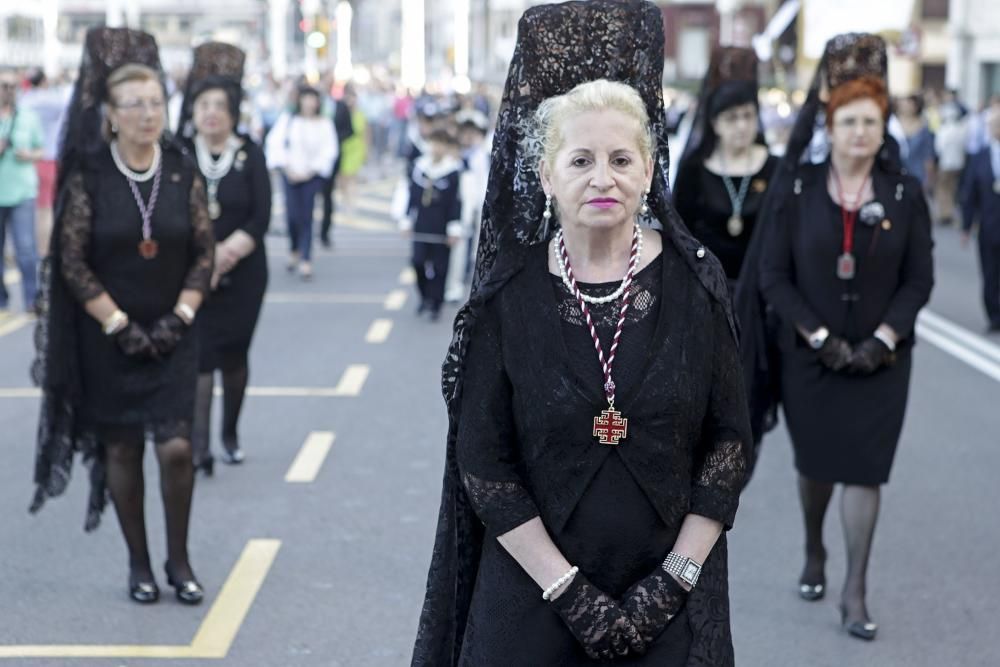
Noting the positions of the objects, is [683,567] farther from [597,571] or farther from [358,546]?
[358,546]

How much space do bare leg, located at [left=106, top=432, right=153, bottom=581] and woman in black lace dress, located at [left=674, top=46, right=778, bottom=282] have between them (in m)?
2.74

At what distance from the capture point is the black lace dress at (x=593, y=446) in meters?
3.50

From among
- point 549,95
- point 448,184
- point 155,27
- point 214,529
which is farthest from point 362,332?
point 155,27

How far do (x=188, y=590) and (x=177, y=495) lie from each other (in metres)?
0.36

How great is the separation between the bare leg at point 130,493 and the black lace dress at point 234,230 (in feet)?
6.39

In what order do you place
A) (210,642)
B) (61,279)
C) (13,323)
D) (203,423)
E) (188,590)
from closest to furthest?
(210,642)
(61,279)
(188,590)
(203,423)
(13,323)

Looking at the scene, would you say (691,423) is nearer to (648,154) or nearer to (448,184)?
(648,154)

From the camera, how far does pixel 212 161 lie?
841 cm

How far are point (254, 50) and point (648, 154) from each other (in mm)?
74226

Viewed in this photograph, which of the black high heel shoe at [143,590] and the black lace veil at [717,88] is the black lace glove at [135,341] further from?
the black lace veil at [717,88]

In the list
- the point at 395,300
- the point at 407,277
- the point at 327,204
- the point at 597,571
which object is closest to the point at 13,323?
the point at 395,300

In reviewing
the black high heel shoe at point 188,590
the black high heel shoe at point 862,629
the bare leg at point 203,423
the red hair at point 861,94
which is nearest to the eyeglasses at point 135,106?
the black high heel shoe at point 188,590

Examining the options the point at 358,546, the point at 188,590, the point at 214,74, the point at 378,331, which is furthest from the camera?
the point at 378,331

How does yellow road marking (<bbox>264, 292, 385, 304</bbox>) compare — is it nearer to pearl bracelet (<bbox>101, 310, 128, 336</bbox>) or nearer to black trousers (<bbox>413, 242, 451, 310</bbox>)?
black trousers (<bbox>413, 242, 451, 310</bbox>)
